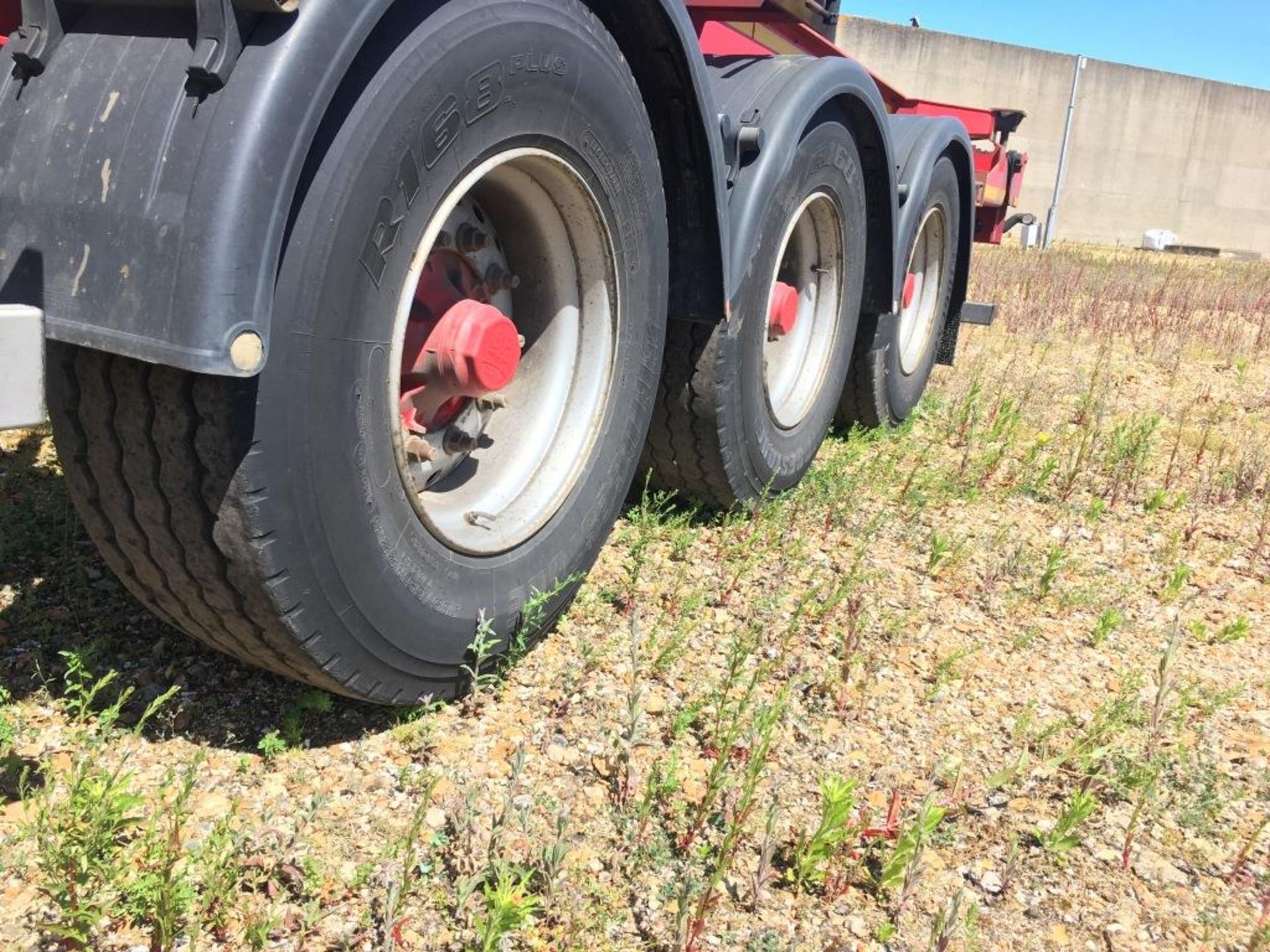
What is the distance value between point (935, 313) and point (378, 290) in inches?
140

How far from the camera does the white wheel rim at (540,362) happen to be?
2027 millimetres

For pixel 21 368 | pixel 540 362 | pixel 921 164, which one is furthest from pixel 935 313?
pixel 21 368

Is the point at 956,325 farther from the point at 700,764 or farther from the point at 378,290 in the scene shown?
the point at 378,290

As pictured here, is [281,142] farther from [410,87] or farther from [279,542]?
[279,542]

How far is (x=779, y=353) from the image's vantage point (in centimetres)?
346

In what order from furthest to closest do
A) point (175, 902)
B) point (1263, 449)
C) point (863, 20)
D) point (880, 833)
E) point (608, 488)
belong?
point (863, 20)
point (1263, 449)
point (608, 488)
point (880, 833)
point (175, 902)

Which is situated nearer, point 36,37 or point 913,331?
point 36,37

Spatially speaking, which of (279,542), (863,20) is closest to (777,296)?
(279,542)

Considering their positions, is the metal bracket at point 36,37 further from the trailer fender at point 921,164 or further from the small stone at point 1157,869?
the trailer fender at point 921,164

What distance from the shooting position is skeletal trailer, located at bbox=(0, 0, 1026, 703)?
1302 mm

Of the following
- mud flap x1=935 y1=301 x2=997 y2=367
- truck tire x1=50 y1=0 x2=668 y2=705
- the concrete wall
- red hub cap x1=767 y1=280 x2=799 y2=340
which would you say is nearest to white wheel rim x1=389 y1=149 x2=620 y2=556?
truck tire x1=50 y1=0 x2=668 y2=705

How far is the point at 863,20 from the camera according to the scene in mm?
22141

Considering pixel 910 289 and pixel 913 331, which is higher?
pixel 910 289

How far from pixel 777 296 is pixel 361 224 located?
1800 mm
